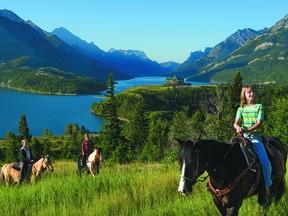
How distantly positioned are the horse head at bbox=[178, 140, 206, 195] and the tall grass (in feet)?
6.41

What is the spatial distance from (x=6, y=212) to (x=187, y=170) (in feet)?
17.2

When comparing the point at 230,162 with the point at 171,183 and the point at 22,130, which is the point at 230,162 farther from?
the point at 22,130

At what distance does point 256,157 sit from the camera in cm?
654

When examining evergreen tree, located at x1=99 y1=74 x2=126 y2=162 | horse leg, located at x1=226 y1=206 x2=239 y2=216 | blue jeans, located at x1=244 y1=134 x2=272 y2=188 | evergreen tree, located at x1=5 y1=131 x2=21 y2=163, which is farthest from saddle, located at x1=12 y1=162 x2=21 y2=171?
evergreen tree, located at x1=5 y1=131 x2=21 y2=163

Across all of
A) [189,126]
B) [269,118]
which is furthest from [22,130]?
[269,118]

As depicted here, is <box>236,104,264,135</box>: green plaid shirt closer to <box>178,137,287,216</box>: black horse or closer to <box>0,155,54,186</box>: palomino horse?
<box>178,137,287,216</box>: black horse

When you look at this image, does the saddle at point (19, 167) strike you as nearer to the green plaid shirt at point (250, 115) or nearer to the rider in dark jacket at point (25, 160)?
the rider in dark jacket at point (25, 160)

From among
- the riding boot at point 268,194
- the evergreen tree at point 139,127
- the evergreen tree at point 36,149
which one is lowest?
the evergreen tree at point 36,149

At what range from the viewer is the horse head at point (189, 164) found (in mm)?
5227

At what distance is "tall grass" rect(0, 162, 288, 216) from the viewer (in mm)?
7328

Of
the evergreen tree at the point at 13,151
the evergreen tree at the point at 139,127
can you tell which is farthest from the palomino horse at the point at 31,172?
the evergreen tree at the point at 139,127

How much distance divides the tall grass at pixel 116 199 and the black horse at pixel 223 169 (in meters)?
0.93

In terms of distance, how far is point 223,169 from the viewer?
19.3 feet

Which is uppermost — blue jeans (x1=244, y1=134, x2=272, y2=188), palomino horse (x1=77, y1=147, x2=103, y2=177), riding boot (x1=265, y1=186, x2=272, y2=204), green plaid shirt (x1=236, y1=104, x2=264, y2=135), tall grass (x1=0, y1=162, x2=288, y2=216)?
green plaid shirt (x1=236, y1=104, x2=264, y2=135)
